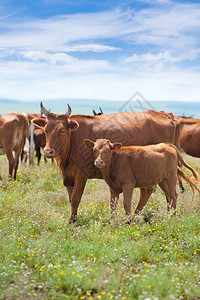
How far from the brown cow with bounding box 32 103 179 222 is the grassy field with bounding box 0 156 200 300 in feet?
3.12

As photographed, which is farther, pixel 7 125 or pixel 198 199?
pixel 7 125

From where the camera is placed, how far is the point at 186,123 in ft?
52.2

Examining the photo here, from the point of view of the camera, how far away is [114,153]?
315 inches

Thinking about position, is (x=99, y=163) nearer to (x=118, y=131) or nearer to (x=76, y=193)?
(x=76, y=193)

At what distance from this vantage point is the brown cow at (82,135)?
7.95 meters

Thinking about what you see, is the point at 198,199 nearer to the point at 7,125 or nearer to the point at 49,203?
the point at 49,203

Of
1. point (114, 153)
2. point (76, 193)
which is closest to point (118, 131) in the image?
point (114, 153)

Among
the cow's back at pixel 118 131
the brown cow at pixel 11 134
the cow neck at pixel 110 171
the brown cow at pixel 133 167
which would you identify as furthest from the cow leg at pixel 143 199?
the brown cow at pixel 11 134

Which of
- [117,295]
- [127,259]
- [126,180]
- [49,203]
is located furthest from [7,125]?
[117,295]

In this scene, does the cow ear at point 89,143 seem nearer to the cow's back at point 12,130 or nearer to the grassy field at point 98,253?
the grassy field at point 98,253

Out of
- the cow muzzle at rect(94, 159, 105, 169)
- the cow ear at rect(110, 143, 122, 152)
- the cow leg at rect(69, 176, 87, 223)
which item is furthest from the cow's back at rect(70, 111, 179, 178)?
the cow muzzle at rect(94, 159, 105, 169)

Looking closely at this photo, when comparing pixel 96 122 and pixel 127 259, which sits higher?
pixel 96 122

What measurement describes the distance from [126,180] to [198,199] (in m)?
2.52

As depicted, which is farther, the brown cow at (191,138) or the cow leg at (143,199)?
the brown cow at (191,138)
